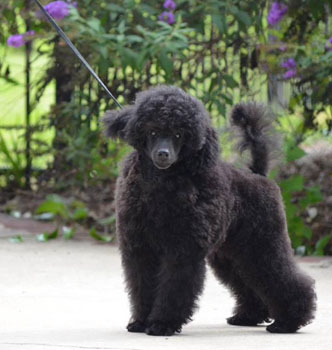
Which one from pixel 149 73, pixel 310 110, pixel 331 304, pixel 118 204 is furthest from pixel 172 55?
pixel 118 204

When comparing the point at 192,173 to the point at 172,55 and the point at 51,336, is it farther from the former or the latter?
the point at 172,55

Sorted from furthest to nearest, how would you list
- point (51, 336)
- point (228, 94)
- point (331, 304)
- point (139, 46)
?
1. point (228, 94)
2. point (139, 46)
3. point (331, 304)
4. point (51, 336)

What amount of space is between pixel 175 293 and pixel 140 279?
0.78 feet

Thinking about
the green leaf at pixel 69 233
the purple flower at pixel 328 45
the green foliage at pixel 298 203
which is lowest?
the green leaf at pixel 69 233

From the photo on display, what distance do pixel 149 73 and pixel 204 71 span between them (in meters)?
0.50

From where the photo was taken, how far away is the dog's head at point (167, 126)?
16.9 feet

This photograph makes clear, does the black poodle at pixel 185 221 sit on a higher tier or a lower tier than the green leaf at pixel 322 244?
higher

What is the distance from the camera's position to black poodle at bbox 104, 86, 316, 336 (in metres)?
5.18

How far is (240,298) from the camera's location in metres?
5.91

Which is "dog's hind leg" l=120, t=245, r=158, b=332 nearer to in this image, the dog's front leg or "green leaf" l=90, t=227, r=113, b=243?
the dog's front leg

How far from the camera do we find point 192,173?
17.5 feet

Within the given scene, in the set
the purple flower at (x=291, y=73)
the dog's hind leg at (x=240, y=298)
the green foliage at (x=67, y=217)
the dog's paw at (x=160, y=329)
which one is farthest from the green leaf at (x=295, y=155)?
the dog's paw at (x=160, y=329)

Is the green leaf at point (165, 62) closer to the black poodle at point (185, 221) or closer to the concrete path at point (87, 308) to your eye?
the concrete path at point (87, 308)

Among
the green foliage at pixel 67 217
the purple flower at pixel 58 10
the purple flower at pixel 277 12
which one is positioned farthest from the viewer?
the green foliage at pixel 67 217
